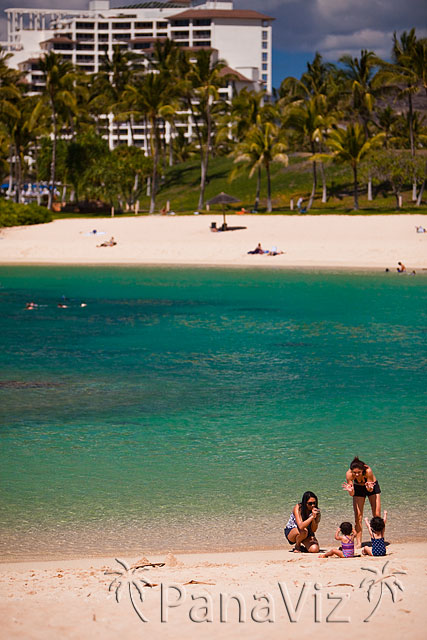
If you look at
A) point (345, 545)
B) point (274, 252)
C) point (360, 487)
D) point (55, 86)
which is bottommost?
point (345, 545)

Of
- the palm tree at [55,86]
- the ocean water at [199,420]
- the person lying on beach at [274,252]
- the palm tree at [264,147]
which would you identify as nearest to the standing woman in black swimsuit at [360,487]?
the ocean water at [199,420]

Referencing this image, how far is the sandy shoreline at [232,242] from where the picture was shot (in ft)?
169

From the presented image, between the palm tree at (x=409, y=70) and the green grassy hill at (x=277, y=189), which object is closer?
the palm tree at (x=409, y=70)

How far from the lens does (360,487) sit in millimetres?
10641

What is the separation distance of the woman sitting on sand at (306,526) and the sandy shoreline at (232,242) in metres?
39.5

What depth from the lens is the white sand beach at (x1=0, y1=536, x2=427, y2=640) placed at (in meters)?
6.77

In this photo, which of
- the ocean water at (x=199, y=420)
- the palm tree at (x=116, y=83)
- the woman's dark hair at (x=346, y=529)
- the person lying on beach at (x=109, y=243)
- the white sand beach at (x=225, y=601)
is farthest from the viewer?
the palm tree at (x=116, y=83)

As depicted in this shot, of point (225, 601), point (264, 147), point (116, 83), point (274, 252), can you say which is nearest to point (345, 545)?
point (225, 601)

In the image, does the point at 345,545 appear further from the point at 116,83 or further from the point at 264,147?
the point at 116,83

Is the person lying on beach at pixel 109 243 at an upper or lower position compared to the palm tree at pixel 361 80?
lower

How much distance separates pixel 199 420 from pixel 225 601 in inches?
376

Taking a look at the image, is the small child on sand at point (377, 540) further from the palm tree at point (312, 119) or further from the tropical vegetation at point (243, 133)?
the palm tree at point (312, 119)

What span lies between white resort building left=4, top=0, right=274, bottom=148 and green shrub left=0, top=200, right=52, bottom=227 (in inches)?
4103

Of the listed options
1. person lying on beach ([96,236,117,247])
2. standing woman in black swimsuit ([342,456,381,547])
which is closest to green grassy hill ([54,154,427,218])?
person lying on beach ([96,236,117,247])
